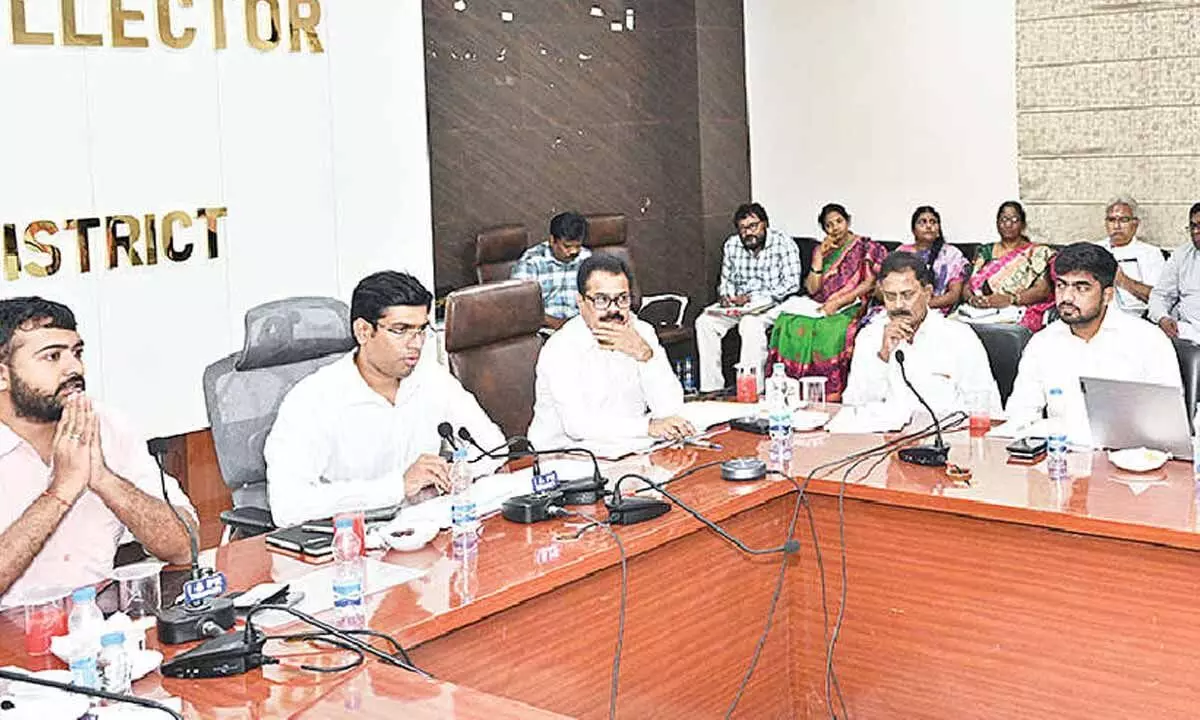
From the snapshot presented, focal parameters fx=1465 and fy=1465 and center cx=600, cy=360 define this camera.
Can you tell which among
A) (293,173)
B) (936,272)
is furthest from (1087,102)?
(293,173)

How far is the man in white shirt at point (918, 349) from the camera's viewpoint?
168 inches

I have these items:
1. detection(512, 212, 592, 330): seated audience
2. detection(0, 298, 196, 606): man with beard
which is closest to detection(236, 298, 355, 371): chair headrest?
detection(0, 298, 196, 606): man with beard

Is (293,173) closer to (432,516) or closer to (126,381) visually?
(126,381)

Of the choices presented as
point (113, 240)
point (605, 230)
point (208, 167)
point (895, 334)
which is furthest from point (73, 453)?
point (605, 230)

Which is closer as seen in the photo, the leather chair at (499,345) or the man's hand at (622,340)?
the man's hand at (622,340)

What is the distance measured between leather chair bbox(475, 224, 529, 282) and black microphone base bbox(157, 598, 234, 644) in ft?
16.7

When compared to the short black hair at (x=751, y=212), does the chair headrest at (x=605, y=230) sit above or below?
below

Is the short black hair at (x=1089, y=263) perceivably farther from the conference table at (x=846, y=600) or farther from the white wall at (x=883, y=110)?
the white wall at (x=883, y=110)

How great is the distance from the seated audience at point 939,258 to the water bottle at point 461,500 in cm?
465

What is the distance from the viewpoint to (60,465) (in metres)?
2.82

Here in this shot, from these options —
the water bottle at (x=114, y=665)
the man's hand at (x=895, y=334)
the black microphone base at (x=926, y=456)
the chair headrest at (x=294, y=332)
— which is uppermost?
the chair headrest at (x=294, y=332)

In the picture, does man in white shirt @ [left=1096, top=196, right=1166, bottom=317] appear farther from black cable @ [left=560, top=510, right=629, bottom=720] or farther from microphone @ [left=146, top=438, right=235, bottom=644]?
microphone @ [left=146, top=438, right=235, bottom=644]

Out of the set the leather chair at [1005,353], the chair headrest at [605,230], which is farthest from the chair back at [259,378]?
the chair headrest at [605,230]

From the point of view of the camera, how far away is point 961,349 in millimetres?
4305
